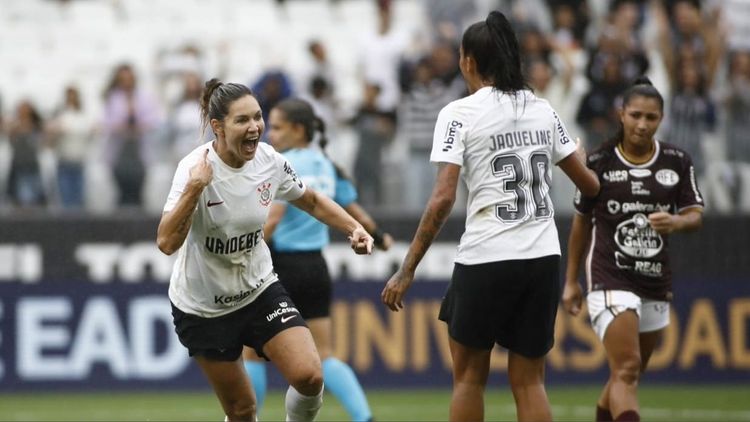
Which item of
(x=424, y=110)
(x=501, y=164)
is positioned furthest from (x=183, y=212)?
(x=424, y=110)

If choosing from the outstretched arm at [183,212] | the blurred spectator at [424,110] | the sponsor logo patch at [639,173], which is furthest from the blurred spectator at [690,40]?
the outstretched arm at [183,212]

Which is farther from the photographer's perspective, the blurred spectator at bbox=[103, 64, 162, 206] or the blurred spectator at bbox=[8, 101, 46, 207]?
the blurred spectator at bbox=[103, 64, 162, 206]

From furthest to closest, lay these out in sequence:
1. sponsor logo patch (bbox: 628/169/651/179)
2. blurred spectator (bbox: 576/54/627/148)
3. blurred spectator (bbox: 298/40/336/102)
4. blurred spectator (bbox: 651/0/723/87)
Answer: blurred spectator (bbox: 651/0/723/87) < blurred spectator (bbox: 298/40/336/102) < blurred spectator (bbox: 576/54/627/148) < sponsor logo patch (bbox: 628/169/651/179)

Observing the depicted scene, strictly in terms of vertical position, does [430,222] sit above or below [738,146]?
above

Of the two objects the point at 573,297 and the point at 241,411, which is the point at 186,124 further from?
the point at 241,411

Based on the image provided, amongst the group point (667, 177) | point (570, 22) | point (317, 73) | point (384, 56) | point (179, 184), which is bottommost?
point (667, 177)

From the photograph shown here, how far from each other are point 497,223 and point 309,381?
4.76 ft

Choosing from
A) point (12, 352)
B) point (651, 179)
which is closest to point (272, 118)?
point (651, 179)

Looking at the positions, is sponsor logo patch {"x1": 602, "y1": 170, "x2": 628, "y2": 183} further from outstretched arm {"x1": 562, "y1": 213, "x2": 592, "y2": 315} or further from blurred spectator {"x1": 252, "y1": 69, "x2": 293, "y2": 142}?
blurred spectator {"x1": 252, "y1": 69, "x2": 293, "y2": 142}

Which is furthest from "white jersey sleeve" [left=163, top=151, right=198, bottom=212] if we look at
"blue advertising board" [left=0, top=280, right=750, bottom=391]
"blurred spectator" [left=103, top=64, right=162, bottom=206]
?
"blue advertising board" [left=0, top=280, right=750, bottom=391]

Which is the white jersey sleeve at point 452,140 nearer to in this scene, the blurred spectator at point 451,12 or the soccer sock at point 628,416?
the soccer sock at point 628,416

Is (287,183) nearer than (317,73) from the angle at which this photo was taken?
Yes

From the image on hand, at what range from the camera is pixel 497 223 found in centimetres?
764

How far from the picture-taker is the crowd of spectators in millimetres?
14727
